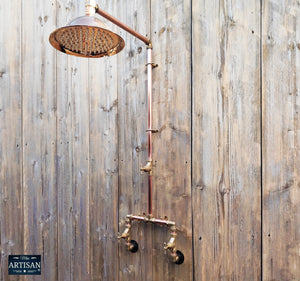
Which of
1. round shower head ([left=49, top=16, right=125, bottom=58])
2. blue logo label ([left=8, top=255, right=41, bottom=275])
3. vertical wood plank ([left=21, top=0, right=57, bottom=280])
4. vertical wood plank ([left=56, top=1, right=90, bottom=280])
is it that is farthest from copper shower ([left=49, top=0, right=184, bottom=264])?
blue logo label ([left=8, top=255, right=41, bottom=275])

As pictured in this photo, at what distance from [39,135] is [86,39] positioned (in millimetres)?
669

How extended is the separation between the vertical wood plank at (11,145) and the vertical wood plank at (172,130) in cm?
78

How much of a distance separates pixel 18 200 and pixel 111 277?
0.67 meters

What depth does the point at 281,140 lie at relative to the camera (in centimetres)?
121

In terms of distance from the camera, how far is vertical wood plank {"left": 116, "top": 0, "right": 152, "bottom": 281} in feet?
4.51

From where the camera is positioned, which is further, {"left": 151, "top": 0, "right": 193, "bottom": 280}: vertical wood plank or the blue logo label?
the blue logo label

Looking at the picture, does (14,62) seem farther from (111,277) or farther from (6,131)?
(111,277)

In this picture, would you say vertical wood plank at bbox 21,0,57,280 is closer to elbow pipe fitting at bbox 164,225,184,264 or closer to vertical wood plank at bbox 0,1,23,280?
vertical wood plank at bbox 0,1,23,280

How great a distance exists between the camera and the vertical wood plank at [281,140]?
119 cm

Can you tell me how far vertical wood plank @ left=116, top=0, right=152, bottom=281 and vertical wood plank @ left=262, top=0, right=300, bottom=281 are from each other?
1.89 ft

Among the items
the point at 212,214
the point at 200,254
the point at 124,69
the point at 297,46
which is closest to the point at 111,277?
the point at 200,254

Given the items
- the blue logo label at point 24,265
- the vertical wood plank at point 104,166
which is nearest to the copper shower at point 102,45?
the vertical wood plank at point 104,166

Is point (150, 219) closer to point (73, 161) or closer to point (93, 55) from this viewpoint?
point (73, 161)

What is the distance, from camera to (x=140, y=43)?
4.56 feet
